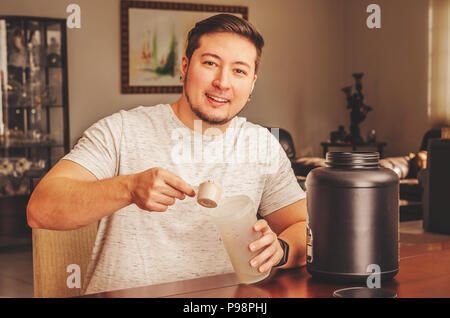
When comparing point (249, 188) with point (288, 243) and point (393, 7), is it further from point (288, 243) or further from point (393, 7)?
point (393, 7)

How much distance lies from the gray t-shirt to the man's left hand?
0.38 metres

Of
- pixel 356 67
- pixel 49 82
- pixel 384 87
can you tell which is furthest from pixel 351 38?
pixel 49 82

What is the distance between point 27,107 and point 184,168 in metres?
4.00

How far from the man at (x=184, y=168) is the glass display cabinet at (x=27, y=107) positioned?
379 cm

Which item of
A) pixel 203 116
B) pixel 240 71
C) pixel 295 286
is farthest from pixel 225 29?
pixel 295 286

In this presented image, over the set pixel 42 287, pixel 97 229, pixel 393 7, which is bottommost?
pixel 42 287

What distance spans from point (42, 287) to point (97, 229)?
0.19 meters

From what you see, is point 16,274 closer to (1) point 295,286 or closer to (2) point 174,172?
(2) point 174,172

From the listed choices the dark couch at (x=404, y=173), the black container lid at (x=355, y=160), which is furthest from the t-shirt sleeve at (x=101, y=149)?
the dark couch at (x=404, y=173)

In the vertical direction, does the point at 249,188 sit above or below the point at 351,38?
below

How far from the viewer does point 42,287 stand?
1.41 m

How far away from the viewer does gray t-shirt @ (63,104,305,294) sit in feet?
4.63

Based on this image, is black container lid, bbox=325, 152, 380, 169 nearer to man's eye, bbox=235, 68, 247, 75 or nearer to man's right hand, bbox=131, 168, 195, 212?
man's right hand, bbox=131, 168, 195, 212
